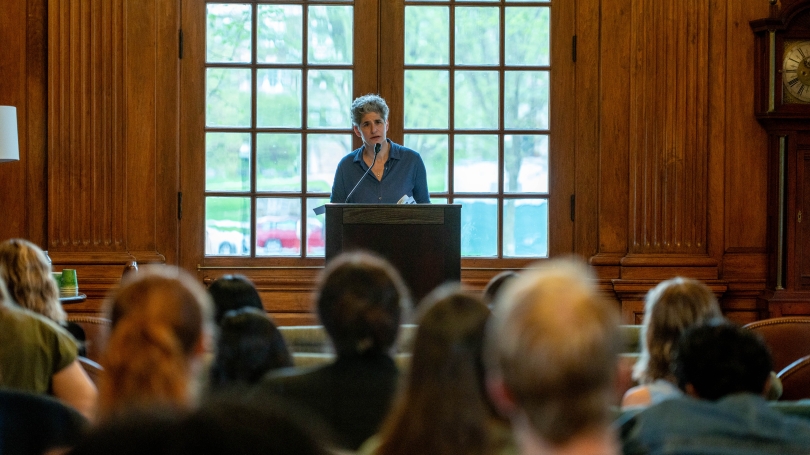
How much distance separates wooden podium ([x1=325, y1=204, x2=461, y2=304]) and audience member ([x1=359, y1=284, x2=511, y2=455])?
2663mm

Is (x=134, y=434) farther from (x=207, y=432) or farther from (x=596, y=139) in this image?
(x=596, y=139)

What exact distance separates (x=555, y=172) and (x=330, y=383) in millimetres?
3947

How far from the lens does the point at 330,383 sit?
1801 millimetres

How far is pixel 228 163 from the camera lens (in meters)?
5.54

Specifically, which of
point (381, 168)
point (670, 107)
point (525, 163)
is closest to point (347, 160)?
point (381, 168)

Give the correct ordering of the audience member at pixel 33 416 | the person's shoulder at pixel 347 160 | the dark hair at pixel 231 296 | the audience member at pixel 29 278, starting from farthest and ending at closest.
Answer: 1. the person's shoulder at pixel 347 160
2. the audience member at pixel 29 278
3. the dark hair at pixel 231 296
4. the audience member at pixel 33 416

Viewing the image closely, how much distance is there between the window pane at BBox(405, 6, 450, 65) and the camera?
5.56 metres

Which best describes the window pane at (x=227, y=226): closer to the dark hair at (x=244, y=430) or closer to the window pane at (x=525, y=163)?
the window pane at (x=525, y=163)

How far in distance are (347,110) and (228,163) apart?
0.78 metres

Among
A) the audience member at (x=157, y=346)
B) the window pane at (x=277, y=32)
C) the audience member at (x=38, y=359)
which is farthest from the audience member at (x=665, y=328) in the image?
the window pane at (x=277, y=32)

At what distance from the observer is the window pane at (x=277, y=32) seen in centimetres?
550

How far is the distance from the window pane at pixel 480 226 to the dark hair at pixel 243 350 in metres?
3.72

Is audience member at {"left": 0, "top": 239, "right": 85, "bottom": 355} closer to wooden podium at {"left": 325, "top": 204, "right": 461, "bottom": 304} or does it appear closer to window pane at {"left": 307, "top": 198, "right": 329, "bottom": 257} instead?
wooden podium at {"left": 325, "top": 204, "right": 461, "bottom": 304}

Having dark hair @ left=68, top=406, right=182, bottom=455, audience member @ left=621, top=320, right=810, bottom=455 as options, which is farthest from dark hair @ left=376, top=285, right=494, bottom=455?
dark hair @ left=68, top=406, right=182, bottom=455
